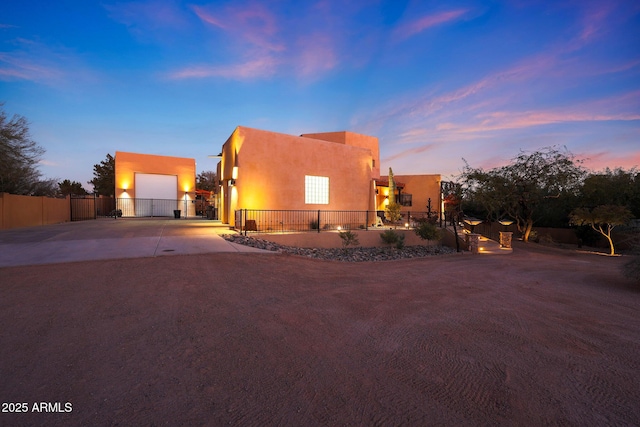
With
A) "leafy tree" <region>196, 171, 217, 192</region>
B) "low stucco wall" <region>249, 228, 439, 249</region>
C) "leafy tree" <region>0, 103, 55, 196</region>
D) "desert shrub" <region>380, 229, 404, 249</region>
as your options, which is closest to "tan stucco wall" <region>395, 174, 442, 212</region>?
"low stucco wall" <region>249, 228, 439, 249</region>

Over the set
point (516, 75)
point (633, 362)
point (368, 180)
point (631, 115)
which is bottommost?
point (633, 362)

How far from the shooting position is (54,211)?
1780 cm

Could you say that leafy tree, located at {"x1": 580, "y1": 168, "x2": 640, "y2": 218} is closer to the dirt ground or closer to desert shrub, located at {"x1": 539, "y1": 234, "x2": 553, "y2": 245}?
desert shrub, located at {"x1": 539, "y1": 234, "x2": 553, "y2": 245}

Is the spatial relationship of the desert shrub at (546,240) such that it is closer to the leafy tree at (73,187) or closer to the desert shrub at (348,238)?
the desert shrub at (348,238)

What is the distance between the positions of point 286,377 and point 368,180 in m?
16.0

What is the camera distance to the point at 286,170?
1478 centimetres

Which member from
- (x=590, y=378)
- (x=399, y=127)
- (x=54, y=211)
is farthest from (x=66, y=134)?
(x=590, y=378)

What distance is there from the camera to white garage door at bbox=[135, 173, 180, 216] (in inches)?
952

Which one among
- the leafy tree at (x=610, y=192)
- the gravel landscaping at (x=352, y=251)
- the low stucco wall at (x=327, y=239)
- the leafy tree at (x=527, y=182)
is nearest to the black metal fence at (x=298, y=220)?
the low stucco wall at (x=327, y=239)

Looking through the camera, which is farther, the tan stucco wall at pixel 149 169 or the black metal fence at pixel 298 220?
the tan stucco wall at pixel 149 169

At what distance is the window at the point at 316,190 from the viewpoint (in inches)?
612

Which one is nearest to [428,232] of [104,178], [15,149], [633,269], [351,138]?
[633,269]

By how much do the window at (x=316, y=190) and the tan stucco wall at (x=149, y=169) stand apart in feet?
50.7

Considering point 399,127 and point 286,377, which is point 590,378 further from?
point 399,127
